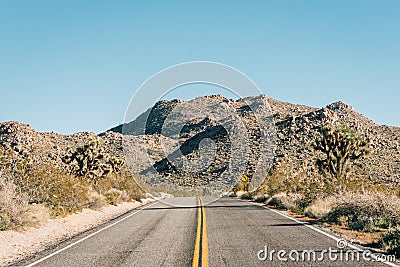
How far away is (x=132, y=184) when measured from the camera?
39.5m

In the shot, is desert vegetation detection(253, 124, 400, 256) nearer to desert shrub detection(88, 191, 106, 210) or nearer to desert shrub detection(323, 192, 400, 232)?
desert shrub detection(323, 192, 400, 232)

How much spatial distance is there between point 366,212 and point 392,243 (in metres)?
5.72

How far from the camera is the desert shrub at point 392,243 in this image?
10.2m

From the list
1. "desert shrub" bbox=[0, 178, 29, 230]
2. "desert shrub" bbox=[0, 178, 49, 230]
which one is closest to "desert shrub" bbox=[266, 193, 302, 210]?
"desert shrub" bbox=[0, 178, 49, 230]

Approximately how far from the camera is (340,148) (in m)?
30.3

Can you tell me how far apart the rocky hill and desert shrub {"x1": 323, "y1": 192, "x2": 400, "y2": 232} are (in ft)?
130

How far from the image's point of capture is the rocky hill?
65.8 m

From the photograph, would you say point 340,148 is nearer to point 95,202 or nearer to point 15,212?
point 95,202

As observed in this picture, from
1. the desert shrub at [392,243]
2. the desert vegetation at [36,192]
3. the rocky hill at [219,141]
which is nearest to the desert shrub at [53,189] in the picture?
the desert vegetation at [36,192]

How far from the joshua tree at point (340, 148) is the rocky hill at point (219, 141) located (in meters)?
25.9

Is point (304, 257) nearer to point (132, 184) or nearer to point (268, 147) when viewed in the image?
point (132, 184)

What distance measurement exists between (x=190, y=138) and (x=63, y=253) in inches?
3296

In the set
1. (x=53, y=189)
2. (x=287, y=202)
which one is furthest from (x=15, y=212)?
(x=287, y=202)

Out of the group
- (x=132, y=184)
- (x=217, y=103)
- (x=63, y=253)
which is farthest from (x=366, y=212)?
(x=217, y=103)
